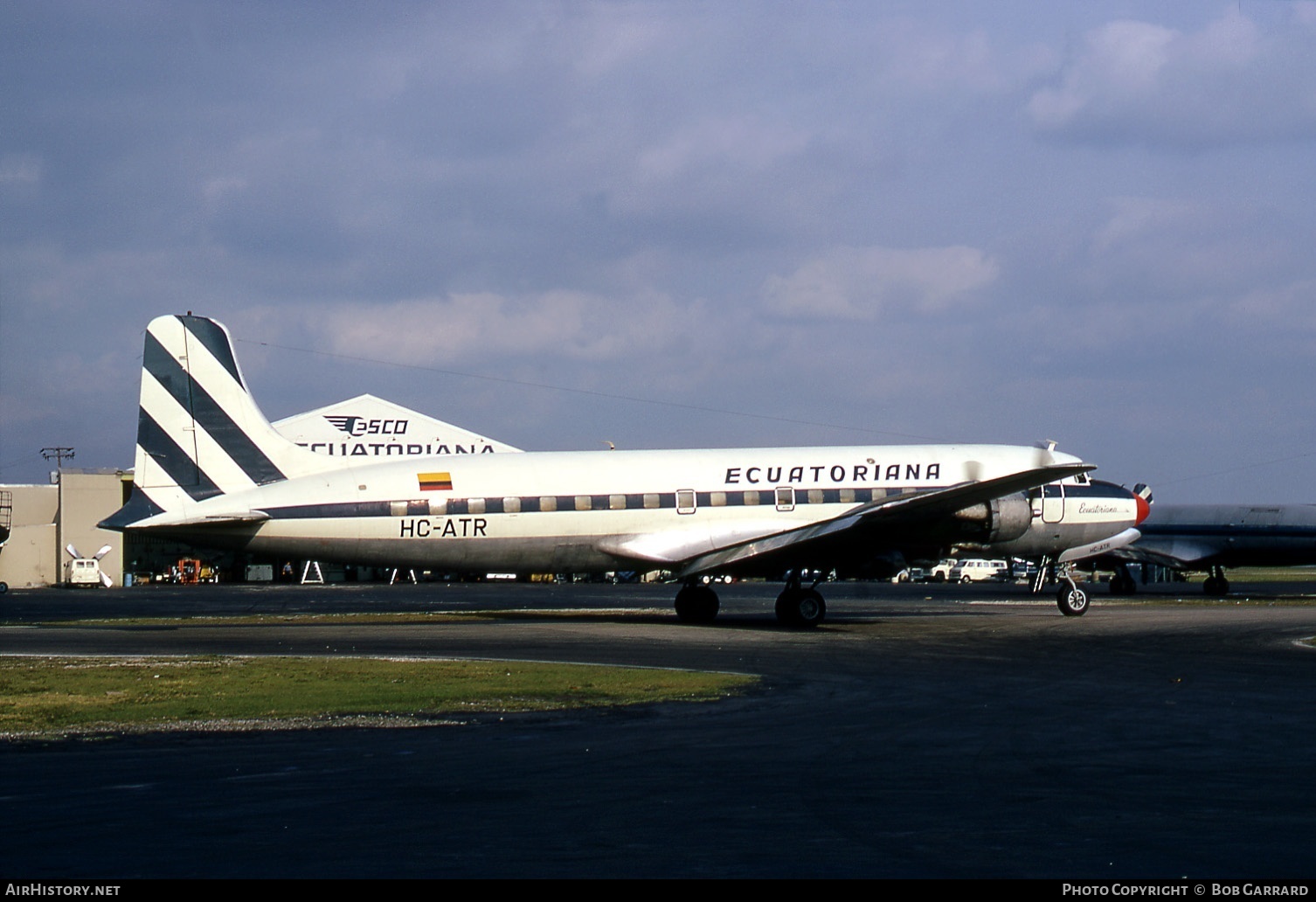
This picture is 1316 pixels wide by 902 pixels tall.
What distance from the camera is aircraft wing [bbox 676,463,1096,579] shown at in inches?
1168

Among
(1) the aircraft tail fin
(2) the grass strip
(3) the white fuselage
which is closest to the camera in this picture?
(2) the grass strip

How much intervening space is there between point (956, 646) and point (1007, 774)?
14.8 metres

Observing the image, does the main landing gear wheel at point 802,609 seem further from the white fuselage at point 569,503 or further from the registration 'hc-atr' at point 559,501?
the white fuselage at point 569,503

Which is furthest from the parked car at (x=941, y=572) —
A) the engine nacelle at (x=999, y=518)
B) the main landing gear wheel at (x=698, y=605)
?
the engine nacelle at (x=999, y=518)

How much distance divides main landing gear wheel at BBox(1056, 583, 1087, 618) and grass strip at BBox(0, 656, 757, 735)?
60.3 ft

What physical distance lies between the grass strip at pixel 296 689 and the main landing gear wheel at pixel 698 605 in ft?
39.9

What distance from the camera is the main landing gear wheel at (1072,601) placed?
3522cm

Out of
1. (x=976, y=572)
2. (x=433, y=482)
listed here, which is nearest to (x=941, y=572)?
(x=976, y=572)

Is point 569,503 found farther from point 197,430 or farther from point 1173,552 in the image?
point 1173,552

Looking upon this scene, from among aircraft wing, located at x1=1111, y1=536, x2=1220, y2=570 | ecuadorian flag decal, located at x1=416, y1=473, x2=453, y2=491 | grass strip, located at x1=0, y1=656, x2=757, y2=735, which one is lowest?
grass strip, located at x1=0, y1=656, x2=757, y2=735

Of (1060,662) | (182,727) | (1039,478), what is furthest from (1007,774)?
(1039,478)

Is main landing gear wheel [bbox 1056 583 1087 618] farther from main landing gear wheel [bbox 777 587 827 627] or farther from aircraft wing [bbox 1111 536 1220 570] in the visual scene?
aircraft wing [bbox 1111 536 1220 570]

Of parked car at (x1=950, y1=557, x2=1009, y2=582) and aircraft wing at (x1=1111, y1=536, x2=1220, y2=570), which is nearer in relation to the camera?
aircraft wing at (x1=1111, y1=536, x2=1220, y2=570)

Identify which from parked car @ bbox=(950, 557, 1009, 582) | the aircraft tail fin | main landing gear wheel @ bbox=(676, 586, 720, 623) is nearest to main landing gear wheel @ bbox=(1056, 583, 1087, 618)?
main landing gear wheel @ bbox=(676, 586, 720, 623)
